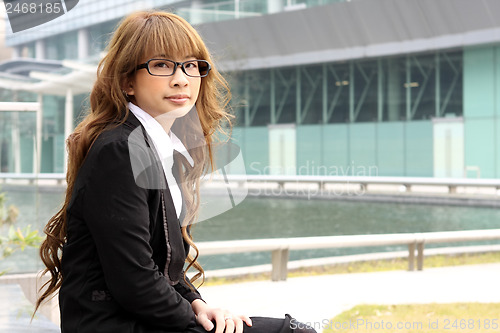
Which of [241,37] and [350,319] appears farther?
[241,37]

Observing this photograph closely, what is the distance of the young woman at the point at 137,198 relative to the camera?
143 cm

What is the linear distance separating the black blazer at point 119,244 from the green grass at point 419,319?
292 cm

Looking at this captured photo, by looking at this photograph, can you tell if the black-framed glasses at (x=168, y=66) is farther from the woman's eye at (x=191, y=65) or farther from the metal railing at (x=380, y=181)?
the metal railing at (x=380, y=181)

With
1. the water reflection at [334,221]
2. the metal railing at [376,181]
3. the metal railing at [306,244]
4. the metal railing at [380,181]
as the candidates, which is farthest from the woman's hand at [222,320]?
the metal railing at [380,181]

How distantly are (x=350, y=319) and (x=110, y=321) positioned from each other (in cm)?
330

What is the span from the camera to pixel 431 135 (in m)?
23.7

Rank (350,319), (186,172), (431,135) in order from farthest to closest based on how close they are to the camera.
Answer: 1. (431,135)
2. (350,319)
3. (186,172)

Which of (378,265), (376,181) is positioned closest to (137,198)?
(378,265)

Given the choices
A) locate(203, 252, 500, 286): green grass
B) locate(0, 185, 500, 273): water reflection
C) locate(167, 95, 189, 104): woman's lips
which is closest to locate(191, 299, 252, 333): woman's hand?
locate(167, 95, 189, 104): woman's lips

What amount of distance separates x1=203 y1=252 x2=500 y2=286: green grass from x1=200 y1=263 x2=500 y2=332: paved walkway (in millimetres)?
983

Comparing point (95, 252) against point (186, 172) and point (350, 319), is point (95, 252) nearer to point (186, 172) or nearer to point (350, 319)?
point (186, 172)

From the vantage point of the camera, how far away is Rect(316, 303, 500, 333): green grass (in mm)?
4188

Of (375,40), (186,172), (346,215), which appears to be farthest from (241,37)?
(186,172)

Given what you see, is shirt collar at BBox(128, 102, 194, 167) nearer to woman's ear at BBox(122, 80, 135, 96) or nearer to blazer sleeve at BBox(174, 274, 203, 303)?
woman's ear at BBox(122, 80, 135, 96)
